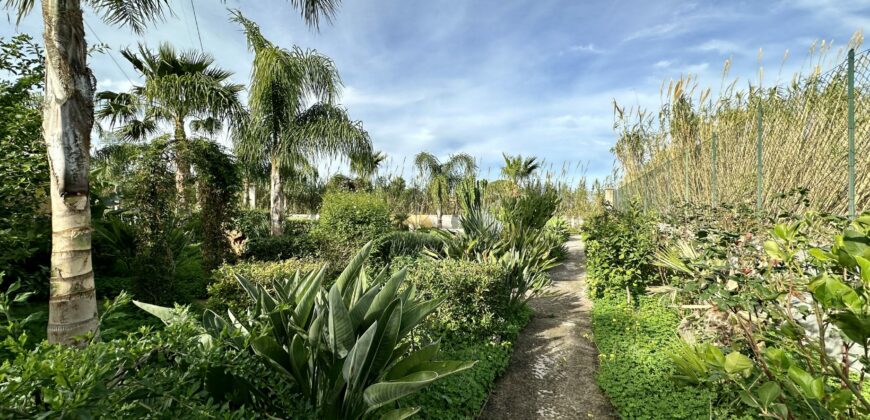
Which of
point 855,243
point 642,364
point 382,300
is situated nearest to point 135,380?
point 382,300

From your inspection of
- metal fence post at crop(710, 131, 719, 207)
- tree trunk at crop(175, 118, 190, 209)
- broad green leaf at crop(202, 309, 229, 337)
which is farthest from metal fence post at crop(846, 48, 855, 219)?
tree trunk at crop(175, 118, 190, 209)

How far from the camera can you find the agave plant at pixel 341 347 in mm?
1607

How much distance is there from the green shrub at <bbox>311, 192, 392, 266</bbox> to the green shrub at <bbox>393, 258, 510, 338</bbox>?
11.5 ft

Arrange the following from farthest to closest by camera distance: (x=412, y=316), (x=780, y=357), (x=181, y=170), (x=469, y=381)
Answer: (x=181, y=170)
(x=469, y=381)
(x=412, y=316)
(x=780, y=357)

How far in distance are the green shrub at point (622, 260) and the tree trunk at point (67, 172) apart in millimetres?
5313

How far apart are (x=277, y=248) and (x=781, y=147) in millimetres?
8404

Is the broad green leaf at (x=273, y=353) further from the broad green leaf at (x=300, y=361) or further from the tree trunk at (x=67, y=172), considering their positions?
the tree trunk at (x=67, y=172)

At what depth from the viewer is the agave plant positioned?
1.61 metres

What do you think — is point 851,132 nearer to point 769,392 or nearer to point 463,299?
point 769,392

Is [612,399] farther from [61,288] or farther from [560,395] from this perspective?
[61,288]

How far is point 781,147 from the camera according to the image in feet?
13.3

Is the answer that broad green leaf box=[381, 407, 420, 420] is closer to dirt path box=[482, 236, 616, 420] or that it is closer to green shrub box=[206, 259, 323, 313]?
dirt path box=[482, 236, 616, 420]

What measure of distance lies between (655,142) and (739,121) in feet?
7.85

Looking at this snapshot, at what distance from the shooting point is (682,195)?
21.7 feet
